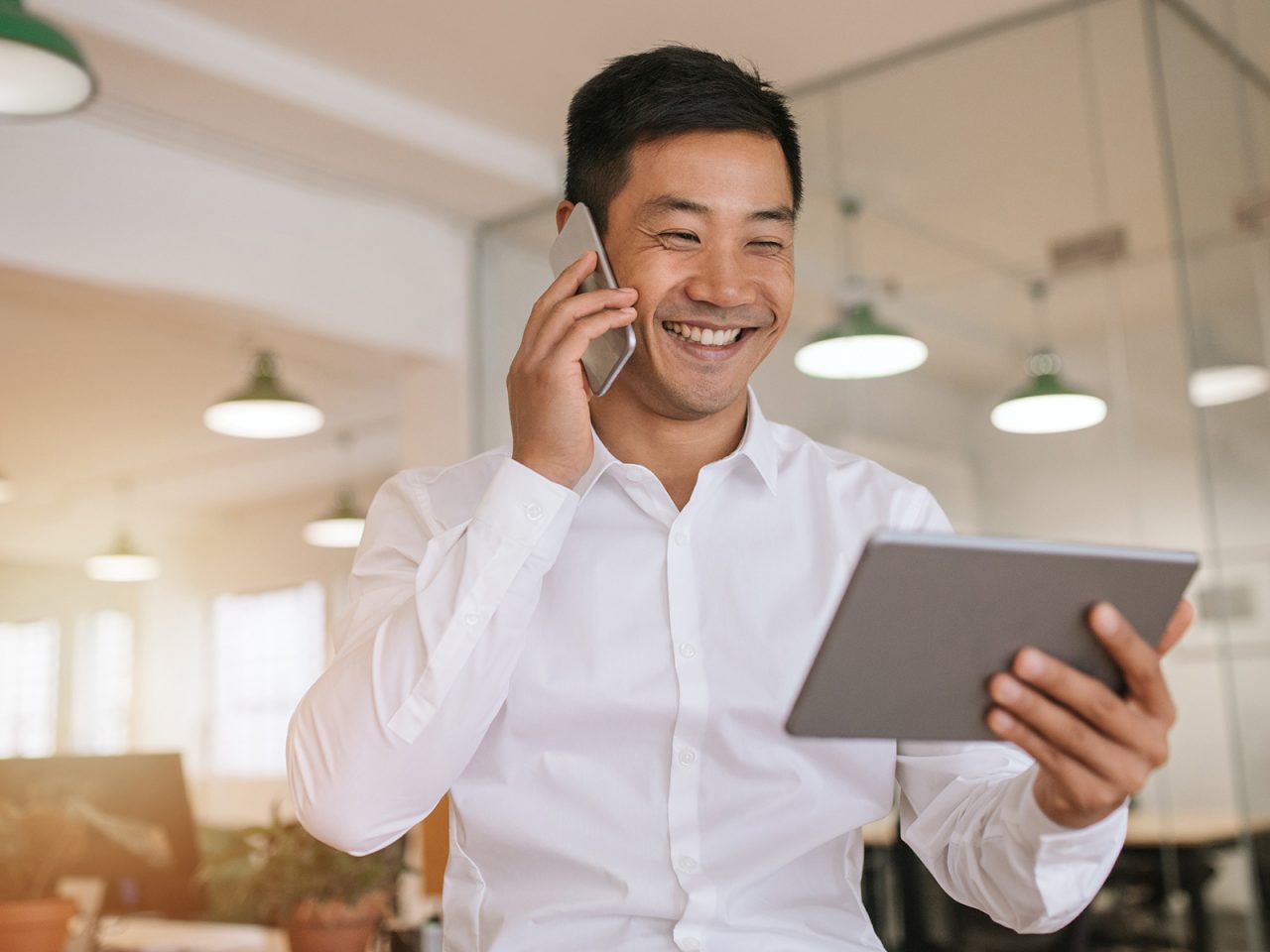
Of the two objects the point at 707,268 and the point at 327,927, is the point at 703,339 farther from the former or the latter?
the point at 327,927

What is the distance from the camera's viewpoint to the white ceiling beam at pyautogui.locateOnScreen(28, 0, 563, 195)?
3469 mm

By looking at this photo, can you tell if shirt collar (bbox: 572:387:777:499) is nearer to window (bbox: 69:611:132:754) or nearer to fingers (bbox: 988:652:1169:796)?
fingers (bbox: 988:652:1169:796)

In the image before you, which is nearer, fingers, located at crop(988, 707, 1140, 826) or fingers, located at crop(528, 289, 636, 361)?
fingers, located at crop(988, 707, 1140, 826)

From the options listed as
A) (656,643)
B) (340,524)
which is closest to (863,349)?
(656,643)

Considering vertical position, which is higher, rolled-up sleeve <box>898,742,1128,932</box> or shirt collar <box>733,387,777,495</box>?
shirt collar <box>733,387,777,495</box>

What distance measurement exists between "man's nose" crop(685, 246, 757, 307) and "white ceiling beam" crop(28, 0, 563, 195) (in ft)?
8.77

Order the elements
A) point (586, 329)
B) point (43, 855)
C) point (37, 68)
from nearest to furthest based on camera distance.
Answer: point (586, 329) → point (37, 68) → point (43, 855)

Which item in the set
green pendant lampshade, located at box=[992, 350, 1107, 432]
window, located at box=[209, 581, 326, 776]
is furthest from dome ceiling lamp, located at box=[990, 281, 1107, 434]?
window, located at box=[209, 581, 326, 776]

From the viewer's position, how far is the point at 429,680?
1.14 m

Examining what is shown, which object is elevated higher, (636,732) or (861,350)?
(861,350)

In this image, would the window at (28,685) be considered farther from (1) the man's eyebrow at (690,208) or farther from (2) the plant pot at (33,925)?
(1) the man's eyebrow at (690,208)

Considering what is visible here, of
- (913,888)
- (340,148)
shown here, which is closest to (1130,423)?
(913,888)

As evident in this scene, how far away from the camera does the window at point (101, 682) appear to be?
38.6ft

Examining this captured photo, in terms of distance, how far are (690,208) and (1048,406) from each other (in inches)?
93.4
